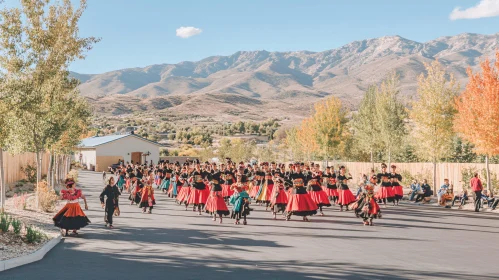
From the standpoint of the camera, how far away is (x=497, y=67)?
82.2ft

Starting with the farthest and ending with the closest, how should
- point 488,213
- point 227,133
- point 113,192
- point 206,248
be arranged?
point 227,133 < point 488,213 < point 113,192 < point 206,248

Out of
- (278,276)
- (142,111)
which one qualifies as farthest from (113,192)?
(142,111)

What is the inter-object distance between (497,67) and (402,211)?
345 inches

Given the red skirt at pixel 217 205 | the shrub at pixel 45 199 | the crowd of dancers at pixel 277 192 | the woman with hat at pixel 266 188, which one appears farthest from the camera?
the woman with hat at pixel 266 188

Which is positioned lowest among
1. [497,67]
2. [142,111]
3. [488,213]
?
[488,213]

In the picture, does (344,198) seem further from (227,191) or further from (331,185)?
(227,191)

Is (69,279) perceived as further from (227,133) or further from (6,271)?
(227,133)

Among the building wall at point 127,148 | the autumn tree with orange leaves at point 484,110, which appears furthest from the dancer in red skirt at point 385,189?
the building wall at point 127,148

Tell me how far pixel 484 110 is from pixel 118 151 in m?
57.9

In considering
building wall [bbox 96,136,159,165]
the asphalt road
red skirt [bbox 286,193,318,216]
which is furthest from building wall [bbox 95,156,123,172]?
red skirt [bbox 286,193,318,216]

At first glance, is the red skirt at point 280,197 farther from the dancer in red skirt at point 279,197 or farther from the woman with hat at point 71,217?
the woman with hat at point 71,217

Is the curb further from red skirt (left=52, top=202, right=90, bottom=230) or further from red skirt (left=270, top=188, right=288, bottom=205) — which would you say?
red skirt (left=270, top=188, right=288, bottom=205)

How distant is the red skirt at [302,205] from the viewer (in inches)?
755

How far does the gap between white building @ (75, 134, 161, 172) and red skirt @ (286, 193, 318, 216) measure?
185 ft
